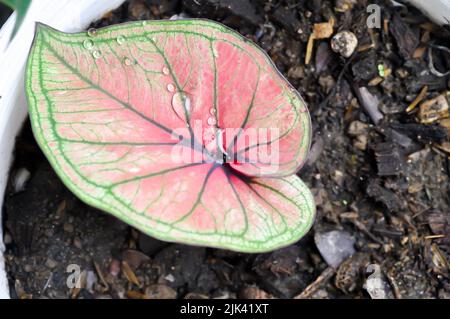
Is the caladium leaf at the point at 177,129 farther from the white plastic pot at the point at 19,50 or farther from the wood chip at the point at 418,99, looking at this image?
the wood chip at the point at 418,99

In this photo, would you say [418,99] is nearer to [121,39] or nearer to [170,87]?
[170,87]

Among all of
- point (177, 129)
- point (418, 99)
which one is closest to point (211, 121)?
point (177, 129)

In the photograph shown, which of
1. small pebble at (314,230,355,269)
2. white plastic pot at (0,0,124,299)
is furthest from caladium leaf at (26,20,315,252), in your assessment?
small pebble at (314,230,355,269)

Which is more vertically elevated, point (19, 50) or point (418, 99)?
point (19, 50)

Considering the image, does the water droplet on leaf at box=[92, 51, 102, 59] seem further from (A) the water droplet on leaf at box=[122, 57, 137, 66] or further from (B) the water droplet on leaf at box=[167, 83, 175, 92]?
(B) the water droplet on leaf at box=[167, 83, 175, 92]

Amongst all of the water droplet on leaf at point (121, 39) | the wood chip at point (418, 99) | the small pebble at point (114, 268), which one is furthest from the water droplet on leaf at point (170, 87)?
the wood chip at point (418, 99)
